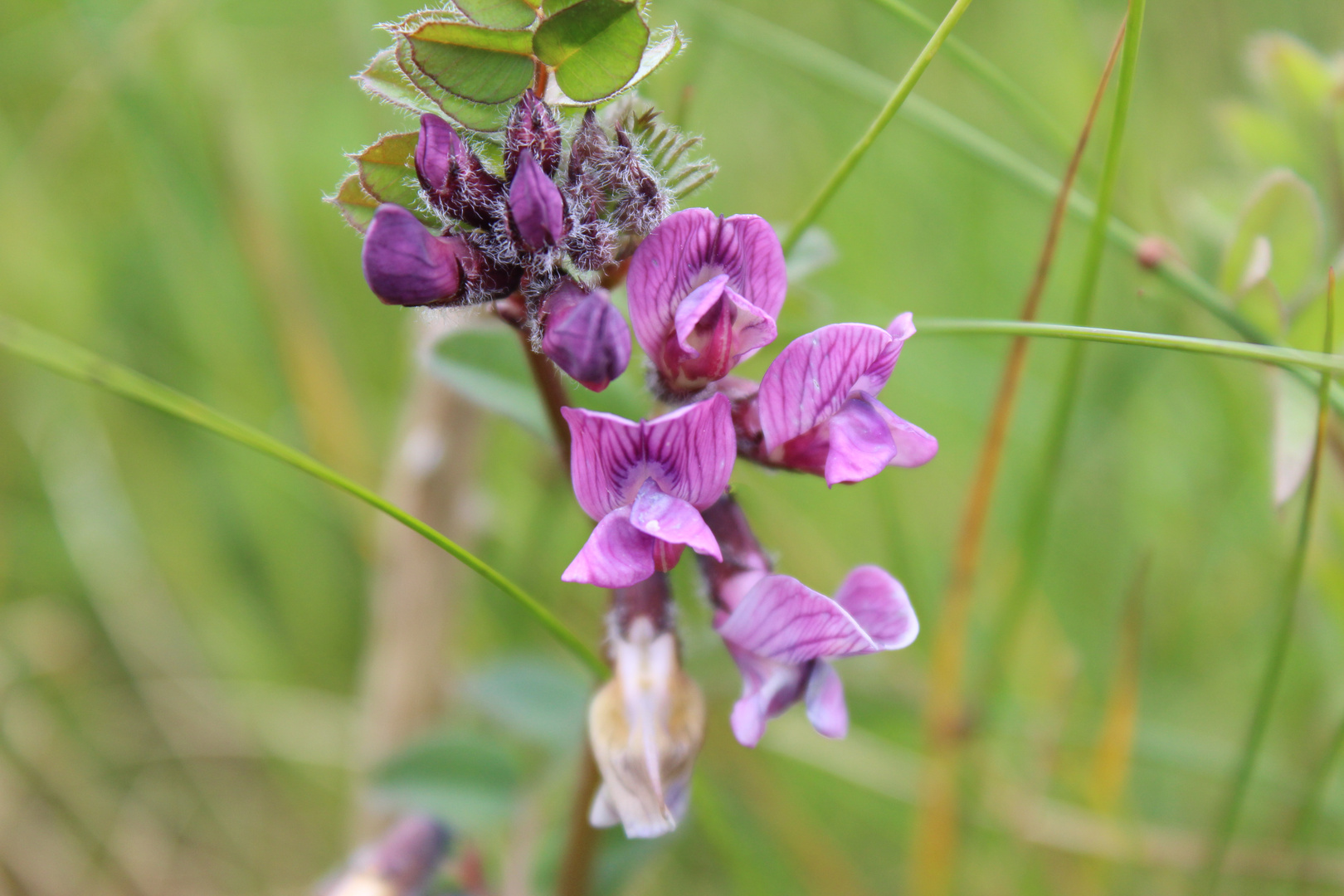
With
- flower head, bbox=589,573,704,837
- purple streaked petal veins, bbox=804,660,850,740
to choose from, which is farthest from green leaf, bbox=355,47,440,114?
purple streaked petal veins, bbox=804,660,850,740

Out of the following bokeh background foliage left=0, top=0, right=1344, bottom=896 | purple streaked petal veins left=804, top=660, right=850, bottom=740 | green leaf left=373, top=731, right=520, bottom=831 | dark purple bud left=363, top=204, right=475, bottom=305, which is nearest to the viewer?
dark purple bud left=363, top=204, right=475, bottom=305

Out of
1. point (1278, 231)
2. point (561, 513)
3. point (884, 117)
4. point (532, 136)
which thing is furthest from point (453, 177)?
point (561, 513)

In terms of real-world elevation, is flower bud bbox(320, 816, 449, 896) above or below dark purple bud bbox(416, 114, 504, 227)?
below

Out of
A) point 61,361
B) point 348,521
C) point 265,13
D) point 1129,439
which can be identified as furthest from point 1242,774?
point 265,13

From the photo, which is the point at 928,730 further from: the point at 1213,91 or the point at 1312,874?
the point at 1213,91

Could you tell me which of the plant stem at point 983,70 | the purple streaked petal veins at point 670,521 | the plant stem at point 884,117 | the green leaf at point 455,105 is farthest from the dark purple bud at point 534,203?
the plant stem at point 983,70

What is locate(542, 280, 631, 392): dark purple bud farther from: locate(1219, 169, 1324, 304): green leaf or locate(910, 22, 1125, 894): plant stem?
locate(1219, 169, 1324, 304): green leaf

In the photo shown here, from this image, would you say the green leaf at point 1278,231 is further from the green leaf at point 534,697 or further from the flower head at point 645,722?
the green leaf at point 534,697
